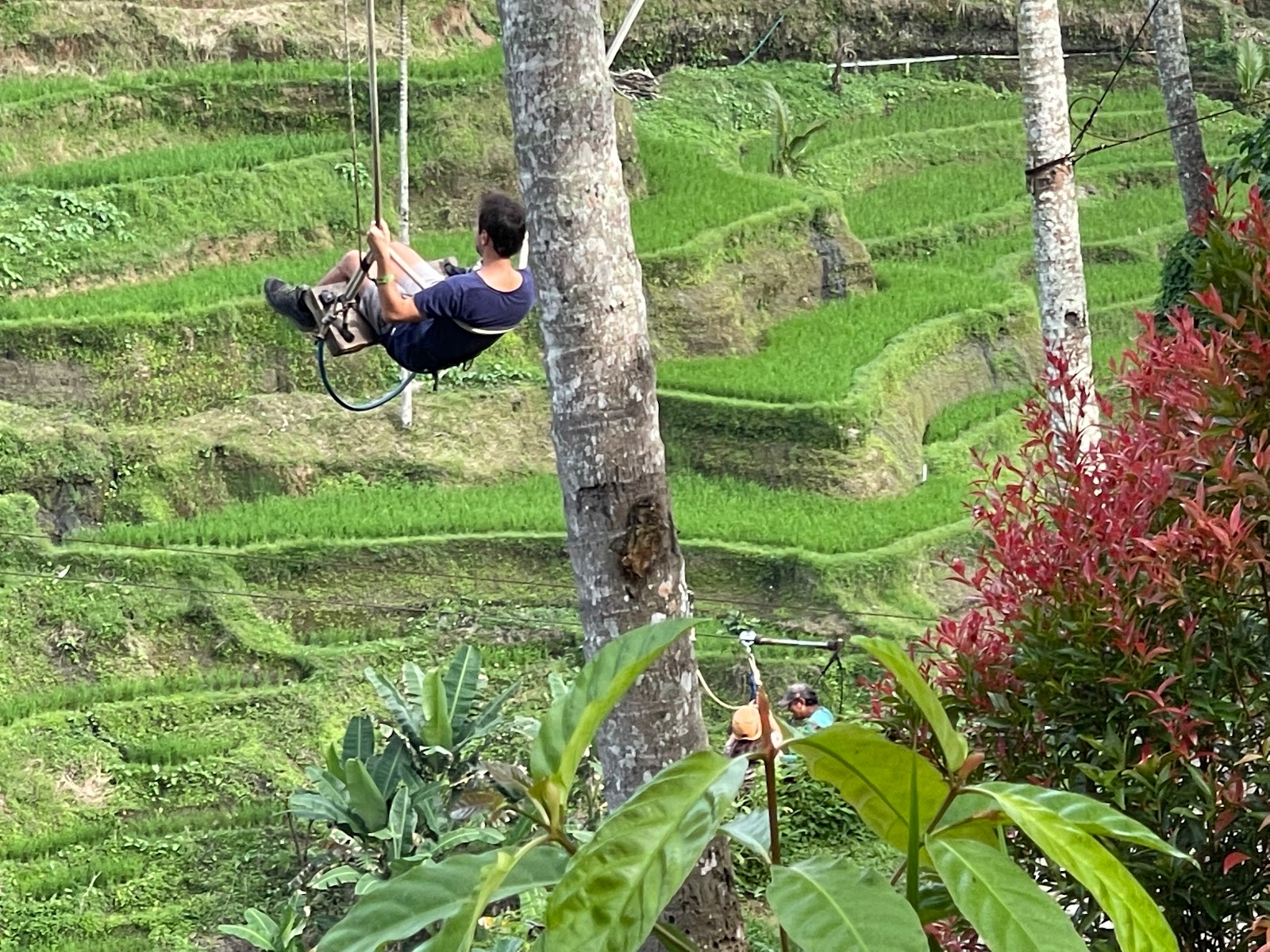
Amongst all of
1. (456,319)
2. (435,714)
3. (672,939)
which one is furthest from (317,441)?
(672,939)

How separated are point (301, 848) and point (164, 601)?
2.14 meters

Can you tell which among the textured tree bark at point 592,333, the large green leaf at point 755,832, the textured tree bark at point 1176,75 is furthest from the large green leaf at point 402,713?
the large green leaf at point 755,832

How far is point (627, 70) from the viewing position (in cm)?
1500

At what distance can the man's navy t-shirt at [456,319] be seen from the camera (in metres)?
3.81

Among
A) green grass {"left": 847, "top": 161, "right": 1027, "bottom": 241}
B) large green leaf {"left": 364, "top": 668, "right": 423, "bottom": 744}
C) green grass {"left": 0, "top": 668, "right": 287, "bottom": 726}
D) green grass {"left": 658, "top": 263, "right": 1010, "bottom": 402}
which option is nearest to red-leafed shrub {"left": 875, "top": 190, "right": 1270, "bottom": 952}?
large green leaf {"left": 364, "top": 668, "right": 423, "bottom": 744}

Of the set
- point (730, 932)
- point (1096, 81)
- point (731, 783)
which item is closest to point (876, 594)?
point (730, 932)

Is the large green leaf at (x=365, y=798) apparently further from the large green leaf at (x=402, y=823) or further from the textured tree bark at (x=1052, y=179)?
the textured tree bark at (x=1052, y=179)

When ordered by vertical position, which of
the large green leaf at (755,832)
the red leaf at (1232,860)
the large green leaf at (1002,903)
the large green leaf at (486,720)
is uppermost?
the large green leaf at (1002,903)

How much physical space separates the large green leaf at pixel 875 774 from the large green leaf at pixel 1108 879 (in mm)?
106

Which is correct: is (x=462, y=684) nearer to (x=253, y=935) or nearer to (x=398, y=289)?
(x=253, y=935)

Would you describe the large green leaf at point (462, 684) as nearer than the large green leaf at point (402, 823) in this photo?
No

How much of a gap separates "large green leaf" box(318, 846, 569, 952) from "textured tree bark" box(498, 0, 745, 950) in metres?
1.29

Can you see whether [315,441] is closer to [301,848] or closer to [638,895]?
[301,848]

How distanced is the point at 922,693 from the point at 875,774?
0.35 feet
